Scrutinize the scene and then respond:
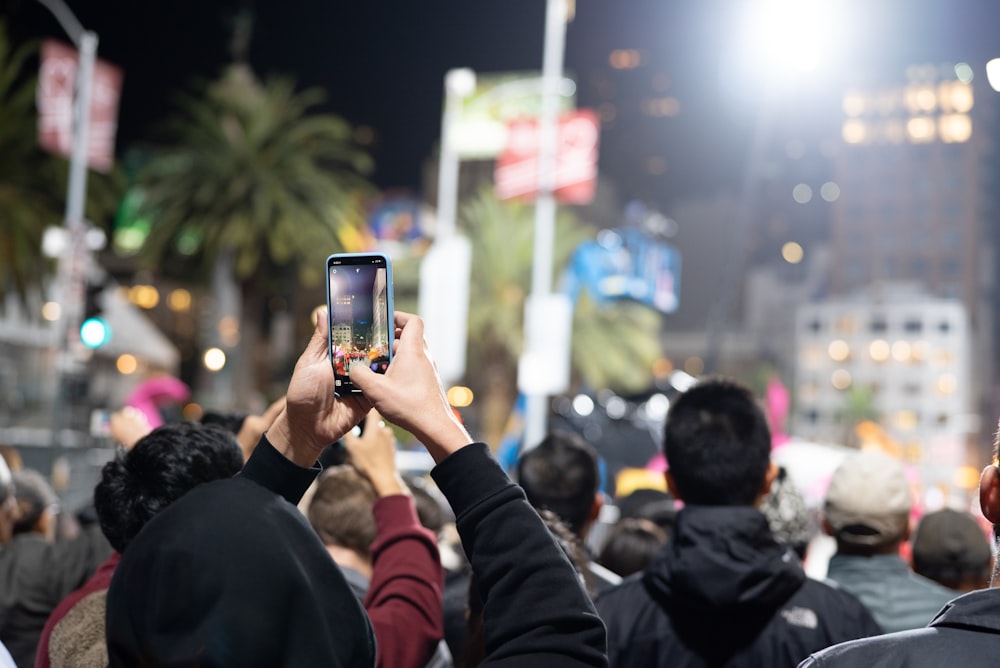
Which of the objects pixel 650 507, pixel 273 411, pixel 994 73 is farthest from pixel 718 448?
pixel 994 73

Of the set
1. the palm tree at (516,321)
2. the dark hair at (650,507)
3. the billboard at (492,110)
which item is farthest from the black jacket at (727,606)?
the palm tree at (516,321)

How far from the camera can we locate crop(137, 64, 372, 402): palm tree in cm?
3070

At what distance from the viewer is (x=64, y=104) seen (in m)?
21.6

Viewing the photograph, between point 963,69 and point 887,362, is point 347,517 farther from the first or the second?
point 887,362

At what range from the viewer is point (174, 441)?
251cm

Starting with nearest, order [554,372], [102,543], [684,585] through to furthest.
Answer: [684,585]
[102,543]
[554,372]

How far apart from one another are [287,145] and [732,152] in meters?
120

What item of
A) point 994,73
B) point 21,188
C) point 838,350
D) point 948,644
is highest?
point 21,188

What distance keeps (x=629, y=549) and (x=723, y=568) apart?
6.57 feet

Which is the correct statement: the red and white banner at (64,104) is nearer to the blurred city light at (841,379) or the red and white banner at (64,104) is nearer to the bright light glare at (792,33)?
the bright light glare at (792,33)

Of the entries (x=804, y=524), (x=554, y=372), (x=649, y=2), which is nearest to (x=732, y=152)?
(x=649, y=2)

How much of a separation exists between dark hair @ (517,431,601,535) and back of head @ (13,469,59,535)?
266 cm

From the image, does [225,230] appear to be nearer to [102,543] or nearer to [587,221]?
[102,543]

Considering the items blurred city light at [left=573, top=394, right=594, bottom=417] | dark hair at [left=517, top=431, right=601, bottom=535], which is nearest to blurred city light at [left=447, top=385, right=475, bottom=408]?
blurred city light at [left=573, top=394, right=594, bottom=417]
